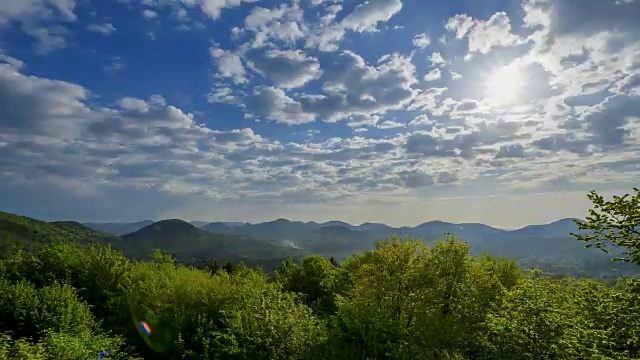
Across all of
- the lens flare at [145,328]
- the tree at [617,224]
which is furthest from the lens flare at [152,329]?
the tree at [617,224]

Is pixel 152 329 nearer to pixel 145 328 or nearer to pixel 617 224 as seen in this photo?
pixel 145 328

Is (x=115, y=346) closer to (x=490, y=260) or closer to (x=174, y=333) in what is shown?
(x=174, y=333)

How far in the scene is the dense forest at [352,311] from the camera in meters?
25.0

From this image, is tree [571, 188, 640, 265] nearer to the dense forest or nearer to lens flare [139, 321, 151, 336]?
the dense forest

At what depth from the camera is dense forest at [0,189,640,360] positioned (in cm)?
2502

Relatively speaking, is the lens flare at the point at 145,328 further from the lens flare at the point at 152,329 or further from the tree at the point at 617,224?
the tree at the point at 617,224

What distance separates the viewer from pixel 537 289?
34406 millimetres

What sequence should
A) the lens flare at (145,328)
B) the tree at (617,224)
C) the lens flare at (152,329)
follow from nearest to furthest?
the tree at (617,224) → the lens flare at (152,329) → the lens flare at (145,328)

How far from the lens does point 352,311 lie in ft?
126

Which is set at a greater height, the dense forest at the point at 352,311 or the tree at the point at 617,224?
the tree at the point at 617,224

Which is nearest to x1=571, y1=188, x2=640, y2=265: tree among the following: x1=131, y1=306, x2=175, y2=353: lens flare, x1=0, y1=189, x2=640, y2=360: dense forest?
x1=0, y1=189, x2=640, y2=360: dense forest

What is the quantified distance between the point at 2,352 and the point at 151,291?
2491cm

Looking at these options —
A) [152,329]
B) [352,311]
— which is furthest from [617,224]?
[152,329]

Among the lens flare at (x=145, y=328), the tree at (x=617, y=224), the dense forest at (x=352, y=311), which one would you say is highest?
the tree at (x=617, y=224)
